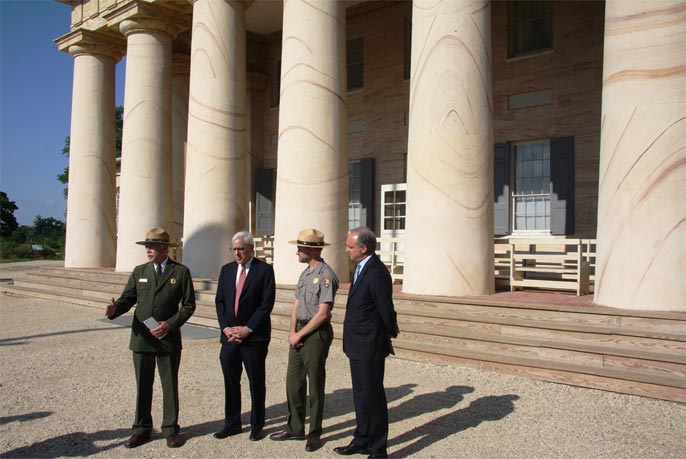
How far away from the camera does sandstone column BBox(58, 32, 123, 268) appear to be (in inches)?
698

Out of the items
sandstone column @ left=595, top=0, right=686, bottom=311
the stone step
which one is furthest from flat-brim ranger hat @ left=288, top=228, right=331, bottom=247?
sandstone column @ left=595, top=0, right=686, bottom=311

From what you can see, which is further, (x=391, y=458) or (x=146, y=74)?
(x=146, y=74)

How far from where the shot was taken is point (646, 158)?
740cm

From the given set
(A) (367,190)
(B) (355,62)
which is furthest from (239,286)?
(B) (355,62)

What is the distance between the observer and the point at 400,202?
15516mm

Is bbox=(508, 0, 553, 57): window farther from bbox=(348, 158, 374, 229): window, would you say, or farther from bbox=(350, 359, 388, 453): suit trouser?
bbox=(350, 359, 388, 453): suit trouser

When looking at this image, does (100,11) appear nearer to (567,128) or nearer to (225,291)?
(567,128)

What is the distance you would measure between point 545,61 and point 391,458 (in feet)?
39.1

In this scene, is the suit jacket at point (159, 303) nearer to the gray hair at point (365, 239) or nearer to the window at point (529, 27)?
the gray hair at point (365, 239)

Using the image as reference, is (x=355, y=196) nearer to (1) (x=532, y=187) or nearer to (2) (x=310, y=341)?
(1) (x=532, y=187)

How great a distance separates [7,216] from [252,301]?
227 feet

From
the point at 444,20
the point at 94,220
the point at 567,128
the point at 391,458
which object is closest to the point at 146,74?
the point at 94,220

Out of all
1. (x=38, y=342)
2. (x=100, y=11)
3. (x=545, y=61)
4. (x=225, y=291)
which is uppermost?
(x=100, y=11)

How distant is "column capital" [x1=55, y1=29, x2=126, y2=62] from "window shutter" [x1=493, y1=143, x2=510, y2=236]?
11.7 m
